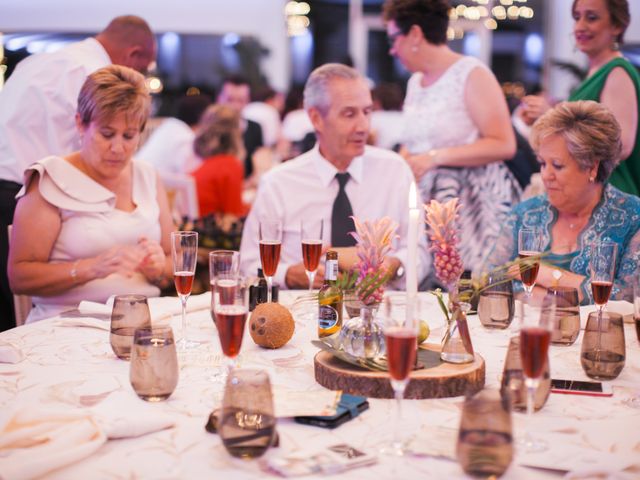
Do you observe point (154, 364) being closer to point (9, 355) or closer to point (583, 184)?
point (9, 355)

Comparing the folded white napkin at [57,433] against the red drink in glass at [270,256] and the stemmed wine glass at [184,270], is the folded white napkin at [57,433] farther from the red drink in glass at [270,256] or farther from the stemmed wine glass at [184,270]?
the red drink in glass at [270,256]

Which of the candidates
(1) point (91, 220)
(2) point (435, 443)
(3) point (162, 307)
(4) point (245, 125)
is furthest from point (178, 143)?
(2) point (435, 443)

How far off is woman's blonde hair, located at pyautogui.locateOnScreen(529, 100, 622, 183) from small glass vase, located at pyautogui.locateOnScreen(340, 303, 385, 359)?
1233 millimetres

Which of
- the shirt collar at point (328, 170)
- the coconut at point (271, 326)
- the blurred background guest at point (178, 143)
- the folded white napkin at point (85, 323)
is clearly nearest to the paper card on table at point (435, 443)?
the coconut at point (271, 326)

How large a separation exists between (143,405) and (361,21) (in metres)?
11.9

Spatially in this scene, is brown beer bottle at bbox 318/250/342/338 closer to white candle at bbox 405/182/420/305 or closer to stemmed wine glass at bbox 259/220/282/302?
stemmed wine glass at bbox 259/220/282/302

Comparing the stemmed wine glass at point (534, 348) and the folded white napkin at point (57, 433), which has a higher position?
the stemmed wine glass at point (534, 348)

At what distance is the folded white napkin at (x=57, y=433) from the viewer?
122 centimetres

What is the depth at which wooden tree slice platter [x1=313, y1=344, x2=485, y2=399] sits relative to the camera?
5.13ft

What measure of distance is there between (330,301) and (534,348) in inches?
27.8

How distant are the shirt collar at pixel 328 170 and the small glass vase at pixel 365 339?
63.0 inches

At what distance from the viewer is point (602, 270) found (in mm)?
1977

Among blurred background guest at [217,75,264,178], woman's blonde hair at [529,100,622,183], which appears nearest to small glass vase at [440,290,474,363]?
woman's blonde hair at [529,100,622,183]

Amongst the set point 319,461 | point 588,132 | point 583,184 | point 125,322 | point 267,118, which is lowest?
point 319,461
